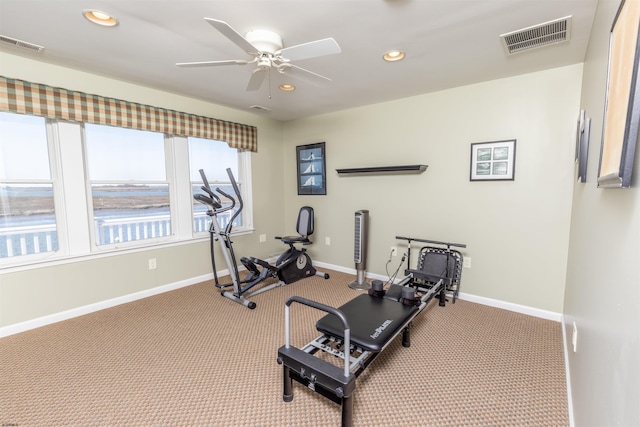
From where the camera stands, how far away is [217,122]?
12.2ft

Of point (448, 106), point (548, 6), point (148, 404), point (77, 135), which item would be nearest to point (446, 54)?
point (548, 6)

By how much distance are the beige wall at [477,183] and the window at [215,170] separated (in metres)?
1.38

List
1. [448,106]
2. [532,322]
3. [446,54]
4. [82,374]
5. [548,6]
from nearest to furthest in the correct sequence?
[548,6], [82,374], [446,54], [532,322], [448,106]

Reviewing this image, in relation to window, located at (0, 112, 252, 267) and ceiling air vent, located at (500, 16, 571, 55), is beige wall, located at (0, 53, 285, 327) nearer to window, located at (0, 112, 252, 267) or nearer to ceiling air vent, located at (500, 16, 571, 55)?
window, located at (0, 112, 252, 267)

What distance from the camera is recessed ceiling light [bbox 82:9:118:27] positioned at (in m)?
1.77

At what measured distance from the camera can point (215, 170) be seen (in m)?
3.96

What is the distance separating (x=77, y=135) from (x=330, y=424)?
3.37 m

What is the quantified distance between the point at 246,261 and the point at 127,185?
160 cm

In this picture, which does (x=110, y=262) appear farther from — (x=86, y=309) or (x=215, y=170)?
(x=215, y=170)

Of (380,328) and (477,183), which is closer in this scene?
(380,328)

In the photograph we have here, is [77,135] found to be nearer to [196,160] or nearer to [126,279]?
[196,160]

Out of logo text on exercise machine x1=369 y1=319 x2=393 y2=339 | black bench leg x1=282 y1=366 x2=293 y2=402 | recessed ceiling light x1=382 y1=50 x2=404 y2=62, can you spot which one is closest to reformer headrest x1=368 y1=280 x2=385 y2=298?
logo text on exercise machine x1=369 y1=319 x2=393 y2=339

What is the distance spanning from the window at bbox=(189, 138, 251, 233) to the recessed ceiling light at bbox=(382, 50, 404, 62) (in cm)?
258

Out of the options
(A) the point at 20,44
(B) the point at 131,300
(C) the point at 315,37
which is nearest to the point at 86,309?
(B) the point at 131,300
